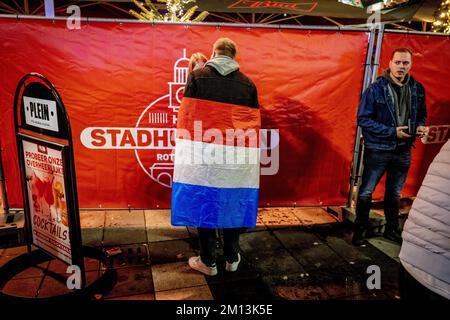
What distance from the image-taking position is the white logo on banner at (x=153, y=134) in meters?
4.65

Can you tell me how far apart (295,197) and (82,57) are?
11.7 ft

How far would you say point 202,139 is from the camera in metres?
3.35

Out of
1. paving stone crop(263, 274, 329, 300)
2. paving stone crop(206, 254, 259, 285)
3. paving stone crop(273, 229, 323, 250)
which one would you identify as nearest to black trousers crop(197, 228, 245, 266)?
paving stone crop(206, 254, 259, 285)

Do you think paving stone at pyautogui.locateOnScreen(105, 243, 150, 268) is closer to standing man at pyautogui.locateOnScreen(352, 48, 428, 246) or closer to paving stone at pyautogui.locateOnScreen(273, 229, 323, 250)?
paving stone at pyautogui.locateOnScreen(273, 229, 323, 250)

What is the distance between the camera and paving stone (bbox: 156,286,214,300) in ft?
11.0

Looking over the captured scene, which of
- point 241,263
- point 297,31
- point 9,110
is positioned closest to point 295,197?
point 241,263

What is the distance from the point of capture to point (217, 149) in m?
3.39

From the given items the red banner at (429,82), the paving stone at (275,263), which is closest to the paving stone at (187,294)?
the paving stone at (275,263)

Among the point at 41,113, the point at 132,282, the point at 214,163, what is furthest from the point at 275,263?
the point at 41,113

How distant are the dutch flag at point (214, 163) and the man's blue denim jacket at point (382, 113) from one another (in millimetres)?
1552

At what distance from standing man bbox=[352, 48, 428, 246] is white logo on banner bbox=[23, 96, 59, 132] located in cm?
339

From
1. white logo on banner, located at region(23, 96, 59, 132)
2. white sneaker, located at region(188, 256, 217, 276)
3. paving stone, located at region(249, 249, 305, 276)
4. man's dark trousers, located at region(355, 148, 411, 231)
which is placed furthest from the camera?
man's dark trousers, located at region(355, 148, 411, 231)
